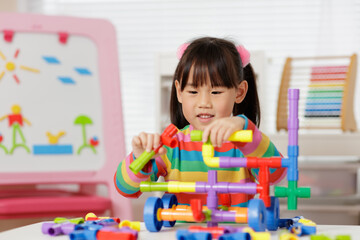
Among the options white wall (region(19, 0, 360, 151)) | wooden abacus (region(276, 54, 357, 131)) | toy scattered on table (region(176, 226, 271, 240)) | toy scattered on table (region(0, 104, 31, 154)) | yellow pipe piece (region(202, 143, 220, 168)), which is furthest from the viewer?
white wall (region(19, 0, 360, 151))

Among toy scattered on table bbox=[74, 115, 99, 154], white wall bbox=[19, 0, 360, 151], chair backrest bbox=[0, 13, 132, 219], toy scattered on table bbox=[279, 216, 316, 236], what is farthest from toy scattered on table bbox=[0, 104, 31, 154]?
toy scattered on table bbox=[279, 216, 316, 236]

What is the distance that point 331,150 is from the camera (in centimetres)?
179

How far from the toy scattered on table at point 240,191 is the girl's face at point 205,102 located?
19 cm

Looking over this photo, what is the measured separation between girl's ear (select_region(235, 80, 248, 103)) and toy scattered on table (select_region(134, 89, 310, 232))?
0.32 meters

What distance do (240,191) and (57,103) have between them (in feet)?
3.73

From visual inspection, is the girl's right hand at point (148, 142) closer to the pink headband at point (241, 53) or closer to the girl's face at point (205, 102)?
the girl's face at point (205, 102)

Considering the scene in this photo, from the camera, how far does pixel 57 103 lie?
1619 millimetres

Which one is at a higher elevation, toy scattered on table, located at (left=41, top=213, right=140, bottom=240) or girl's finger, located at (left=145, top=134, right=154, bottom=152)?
girl's finger, located at (left=145, top=134, right=154, bottom=152)

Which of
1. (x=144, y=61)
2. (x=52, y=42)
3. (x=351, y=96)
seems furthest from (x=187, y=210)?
(x=144, y=61)

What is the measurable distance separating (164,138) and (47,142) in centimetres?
105

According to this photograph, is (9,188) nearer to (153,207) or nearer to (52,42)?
(52,42)

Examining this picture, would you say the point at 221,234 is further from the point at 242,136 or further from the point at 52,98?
the point at 52,98

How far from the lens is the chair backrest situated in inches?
62.7

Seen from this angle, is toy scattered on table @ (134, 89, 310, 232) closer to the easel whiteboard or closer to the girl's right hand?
the girl's right hand
